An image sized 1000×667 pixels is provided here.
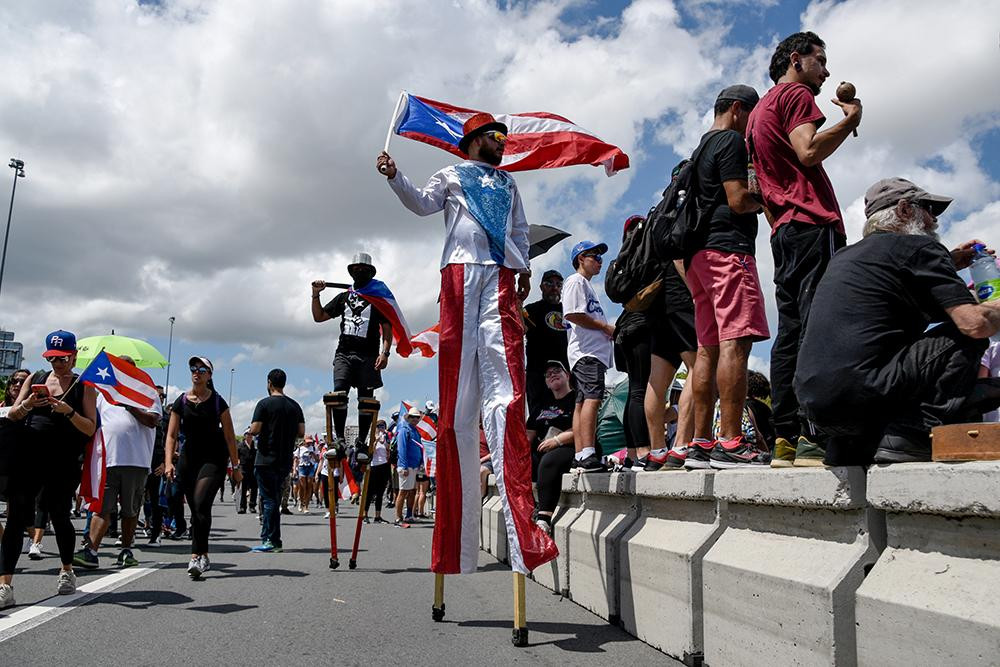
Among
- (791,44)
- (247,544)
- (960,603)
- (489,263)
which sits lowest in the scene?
(247,544)

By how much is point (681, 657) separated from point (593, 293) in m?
3.91

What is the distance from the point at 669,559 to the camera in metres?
3.88

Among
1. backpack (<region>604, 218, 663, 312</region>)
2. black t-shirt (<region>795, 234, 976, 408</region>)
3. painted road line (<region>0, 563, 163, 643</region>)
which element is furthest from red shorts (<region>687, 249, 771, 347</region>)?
painted road line (<region>0, 563, 163, 643</region>)

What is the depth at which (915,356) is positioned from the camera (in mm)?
2867

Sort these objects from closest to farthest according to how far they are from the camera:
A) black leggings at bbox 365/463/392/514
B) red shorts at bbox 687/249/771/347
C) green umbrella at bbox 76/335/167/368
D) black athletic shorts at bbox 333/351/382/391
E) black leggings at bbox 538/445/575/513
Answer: red shorts at bbox 687/249/771/347, black leggings at bbox 538/445/575/513, black athletic shorts at bbox 333/351/382/391, green umbrella at bbox 76/335/167/368, black leggings at bbox 365/463/392/514

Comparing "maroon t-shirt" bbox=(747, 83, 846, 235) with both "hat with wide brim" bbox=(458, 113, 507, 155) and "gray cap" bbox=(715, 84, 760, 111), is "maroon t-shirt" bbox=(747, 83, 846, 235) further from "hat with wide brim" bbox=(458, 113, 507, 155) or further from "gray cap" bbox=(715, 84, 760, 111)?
"hat with wide brim" bbox=(458, 113, 507, 155)

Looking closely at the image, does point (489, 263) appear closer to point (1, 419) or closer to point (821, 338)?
point (821, 338)

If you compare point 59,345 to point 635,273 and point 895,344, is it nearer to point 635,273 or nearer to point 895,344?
point 635,273

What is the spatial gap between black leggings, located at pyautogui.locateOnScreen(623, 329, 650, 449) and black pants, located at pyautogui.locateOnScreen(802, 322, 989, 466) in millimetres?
3081

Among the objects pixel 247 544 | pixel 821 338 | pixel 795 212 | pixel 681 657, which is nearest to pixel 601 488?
pixel 681 657

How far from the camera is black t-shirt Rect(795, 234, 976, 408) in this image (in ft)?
9.46

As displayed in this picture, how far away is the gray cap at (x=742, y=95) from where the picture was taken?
5.29m

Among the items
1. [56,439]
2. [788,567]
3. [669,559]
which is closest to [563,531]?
[669,559]

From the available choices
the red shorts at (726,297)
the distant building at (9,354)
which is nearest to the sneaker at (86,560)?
the red shorts at (726,297)
